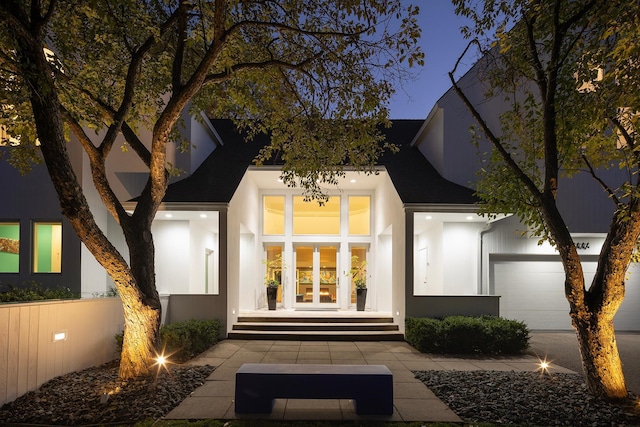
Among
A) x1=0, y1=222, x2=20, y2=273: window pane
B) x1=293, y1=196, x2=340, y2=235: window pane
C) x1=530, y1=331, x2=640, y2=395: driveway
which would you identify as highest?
x1=293, y1=196, x2=340, y2=235: window pane

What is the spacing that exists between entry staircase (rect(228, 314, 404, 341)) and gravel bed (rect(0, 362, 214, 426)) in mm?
4514

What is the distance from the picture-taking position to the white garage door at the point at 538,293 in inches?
536

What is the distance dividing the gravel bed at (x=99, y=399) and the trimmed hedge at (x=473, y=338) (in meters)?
5.34

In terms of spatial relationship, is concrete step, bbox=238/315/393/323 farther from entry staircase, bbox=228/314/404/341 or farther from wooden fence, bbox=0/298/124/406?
wooden fence, bbox=0/298/124/406

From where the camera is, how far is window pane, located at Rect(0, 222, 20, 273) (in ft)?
41.7

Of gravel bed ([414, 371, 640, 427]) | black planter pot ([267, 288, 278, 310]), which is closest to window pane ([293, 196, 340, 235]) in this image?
black planter pot ([267, 288, 278, 310])

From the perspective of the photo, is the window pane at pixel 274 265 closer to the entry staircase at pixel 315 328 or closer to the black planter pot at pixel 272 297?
the black planter pot at pixel 272 297

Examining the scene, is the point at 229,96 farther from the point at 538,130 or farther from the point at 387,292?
the point at 387,292

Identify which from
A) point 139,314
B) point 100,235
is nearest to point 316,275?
point 139,314

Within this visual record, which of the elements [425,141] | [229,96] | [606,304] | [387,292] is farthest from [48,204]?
[606,304]

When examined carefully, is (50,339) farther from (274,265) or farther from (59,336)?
(274,265)

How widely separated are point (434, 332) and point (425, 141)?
780 cm

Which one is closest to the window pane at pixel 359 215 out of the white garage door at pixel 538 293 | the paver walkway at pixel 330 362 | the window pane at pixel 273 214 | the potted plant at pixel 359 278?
the potted plant at pixel 359 278

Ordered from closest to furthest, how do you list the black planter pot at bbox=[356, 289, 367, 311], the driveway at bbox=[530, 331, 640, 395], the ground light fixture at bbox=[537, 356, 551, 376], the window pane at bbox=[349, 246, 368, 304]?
the ground light fixture at bbox=[537, 356, 551, 376] → the driveway at bbox=[530, 331, 640, 395] → the black planter pot at bbox=[356, 289, 367, 311] → the window pane at bbox=[349, 246, 368, 304]
